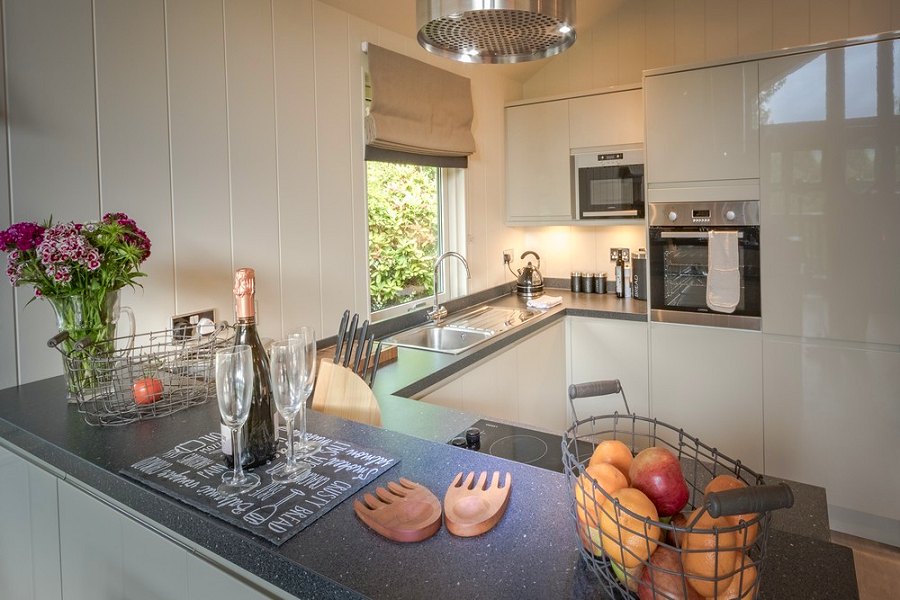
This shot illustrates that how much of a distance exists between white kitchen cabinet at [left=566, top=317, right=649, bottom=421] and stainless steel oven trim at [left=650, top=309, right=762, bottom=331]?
10cm

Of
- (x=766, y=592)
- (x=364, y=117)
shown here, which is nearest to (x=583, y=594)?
(x=766, y=592)

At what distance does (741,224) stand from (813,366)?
27.8 inches

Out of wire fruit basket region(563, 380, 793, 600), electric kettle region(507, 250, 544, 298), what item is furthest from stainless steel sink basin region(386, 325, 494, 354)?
wire fruit basket region(563, 380, 793, 600)

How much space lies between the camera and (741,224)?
8.32 ft

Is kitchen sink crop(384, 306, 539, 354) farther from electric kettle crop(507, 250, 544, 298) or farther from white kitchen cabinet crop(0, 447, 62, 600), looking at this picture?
white kitchen cabinet crop(0, 447, 62, 600)

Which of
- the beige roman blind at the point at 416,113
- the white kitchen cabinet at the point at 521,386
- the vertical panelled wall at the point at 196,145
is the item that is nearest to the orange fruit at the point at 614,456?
the white kitchen cabinet at the point at 521,386

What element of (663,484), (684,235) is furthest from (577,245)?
(663,484)

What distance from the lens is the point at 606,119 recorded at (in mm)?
3125

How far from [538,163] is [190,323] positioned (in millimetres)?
2350

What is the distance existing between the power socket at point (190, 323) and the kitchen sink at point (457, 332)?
85 cm

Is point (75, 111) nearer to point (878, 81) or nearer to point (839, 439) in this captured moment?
point (878, 81)

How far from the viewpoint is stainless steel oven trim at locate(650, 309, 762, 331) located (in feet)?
8.43

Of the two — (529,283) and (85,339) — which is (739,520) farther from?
(529,283)

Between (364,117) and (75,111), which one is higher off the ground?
(364,117)
